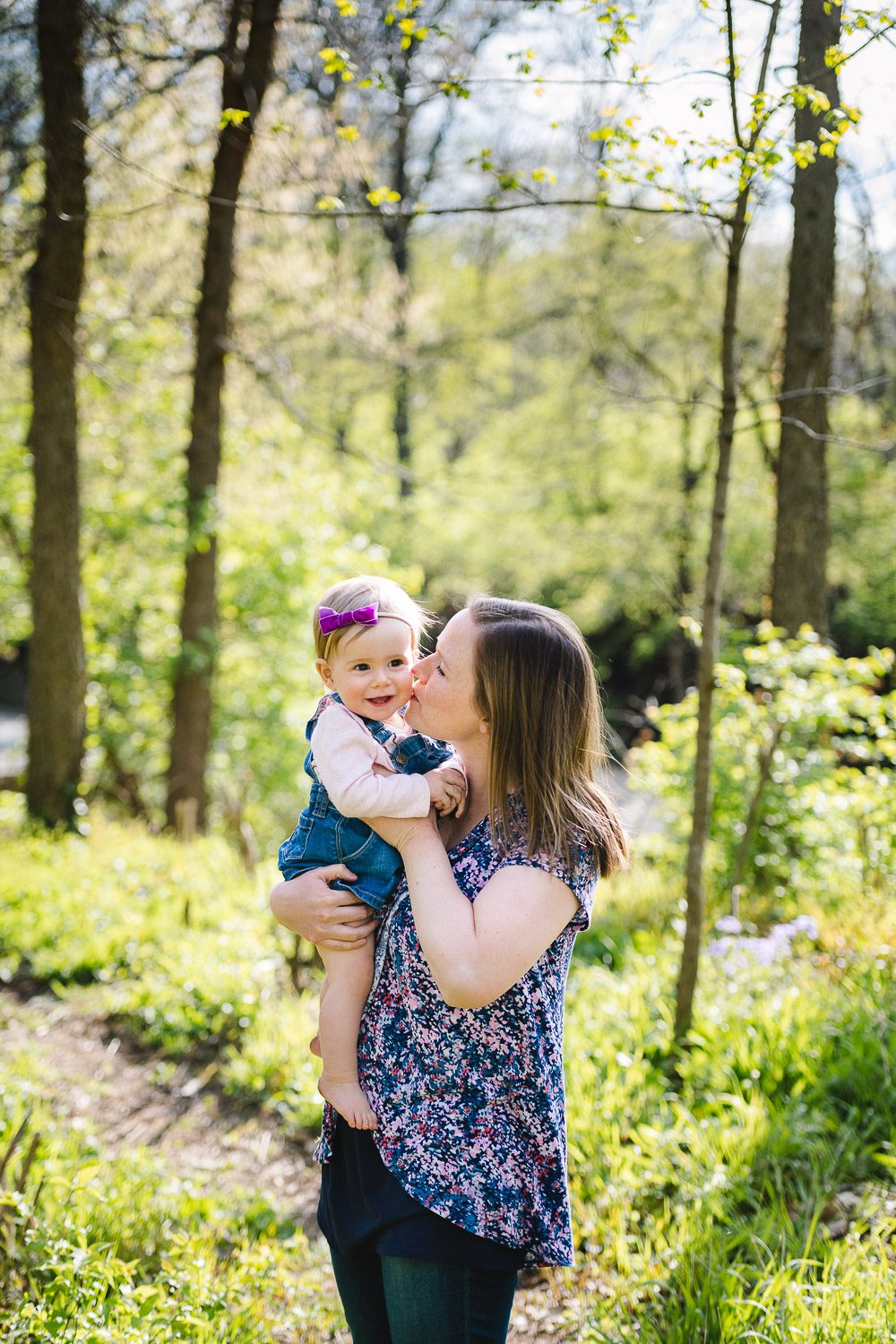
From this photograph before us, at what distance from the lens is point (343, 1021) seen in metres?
1.70

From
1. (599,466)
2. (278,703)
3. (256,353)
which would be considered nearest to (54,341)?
(256,353)

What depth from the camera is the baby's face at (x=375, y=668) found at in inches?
70.7

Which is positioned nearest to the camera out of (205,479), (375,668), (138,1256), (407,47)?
(375,668)

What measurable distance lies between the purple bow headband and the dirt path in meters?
2.04

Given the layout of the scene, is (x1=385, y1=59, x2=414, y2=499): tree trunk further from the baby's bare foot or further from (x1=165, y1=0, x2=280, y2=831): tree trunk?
the baby's bare foot

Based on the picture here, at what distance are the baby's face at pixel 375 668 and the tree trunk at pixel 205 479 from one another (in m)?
6.21

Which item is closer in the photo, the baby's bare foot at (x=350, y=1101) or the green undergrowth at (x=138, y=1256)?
the baby's bare foot at (x=350, y=1101)

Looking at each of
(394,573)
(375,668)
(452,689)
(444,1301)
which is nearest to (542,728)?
(452,689)

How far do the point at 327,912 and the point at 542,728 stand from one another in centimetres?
51

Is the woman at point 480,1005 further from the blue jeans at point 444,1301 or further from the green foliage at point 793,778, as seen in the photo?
the green foliage at point 793,778

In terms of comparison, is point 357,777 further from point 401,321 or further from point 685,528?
point 685,528

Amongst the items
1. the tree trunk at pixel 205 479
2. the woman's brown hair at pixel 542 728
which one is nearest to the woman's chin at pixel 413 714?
the woman's brown hair at pixel 542 728

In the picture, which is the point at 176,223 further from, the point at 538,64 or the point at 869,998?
the point at 869,998

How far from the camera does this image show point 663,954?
180 inches
